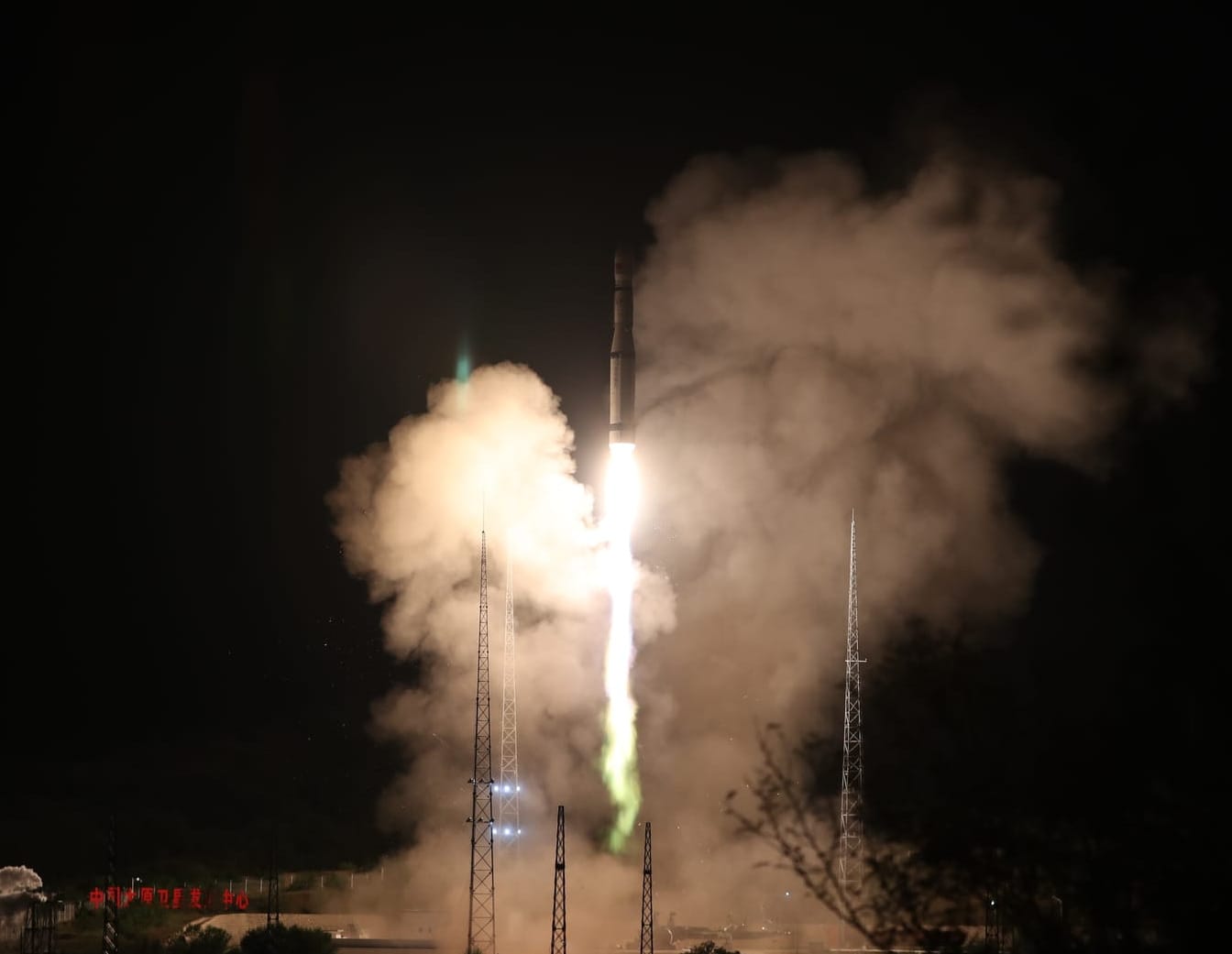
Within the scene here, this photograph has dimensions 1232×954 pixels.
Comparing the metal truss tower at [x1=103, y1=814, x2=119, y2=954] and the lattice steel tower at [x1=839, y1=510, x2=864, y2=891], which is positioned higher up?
the lattice steel tower at [x1=839, y1=510, x2=864, y2=891]

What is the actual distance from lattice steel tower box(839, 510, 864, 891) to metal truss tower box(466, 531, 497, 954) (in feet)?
22.7

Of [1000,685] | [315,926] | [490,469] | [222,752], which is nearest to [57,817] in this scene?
[222,752]

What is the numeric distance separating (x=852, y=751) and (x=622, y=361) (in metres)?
9.35

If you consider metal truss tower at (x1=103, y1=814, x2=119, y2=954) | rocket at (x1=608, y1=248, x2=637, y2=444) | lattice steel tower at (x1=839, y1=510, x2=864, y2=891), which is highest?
rocket at (x1=608, y1=248, x2=637, y2=444)

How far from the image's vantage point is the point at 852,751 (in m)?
40.0

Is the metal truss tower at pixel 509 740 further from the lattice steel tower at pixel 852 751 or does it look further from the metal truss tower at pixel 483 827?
the lattice steel tower at pixel 852 751

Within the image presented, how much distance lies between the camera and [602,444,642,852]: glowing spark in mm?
41344

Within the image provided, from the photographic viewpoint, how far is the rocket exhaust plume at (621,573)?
4131cm

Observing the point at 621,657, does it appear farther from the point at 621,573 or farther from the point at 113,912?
the point at 113,912

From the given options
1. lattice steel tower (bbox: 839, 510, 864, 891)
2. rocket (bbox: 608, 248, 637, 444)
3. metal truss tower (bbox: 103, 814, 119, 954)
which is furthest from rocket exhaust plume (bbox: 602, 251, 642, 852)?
metal truss tower (bbox: 103, 814, 119, 954)

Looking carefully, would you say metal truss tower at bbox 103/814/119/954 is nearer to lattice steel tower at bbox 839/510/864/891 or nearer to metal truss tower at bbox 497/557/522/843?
metal truss tower at bbox 497/557/522/843

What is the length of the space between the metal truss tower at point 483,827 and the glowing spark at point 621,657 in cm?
273

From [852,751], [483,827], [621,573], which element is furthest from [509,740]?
[852,751]

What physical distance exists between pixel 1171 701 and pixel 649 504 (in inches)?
1284
